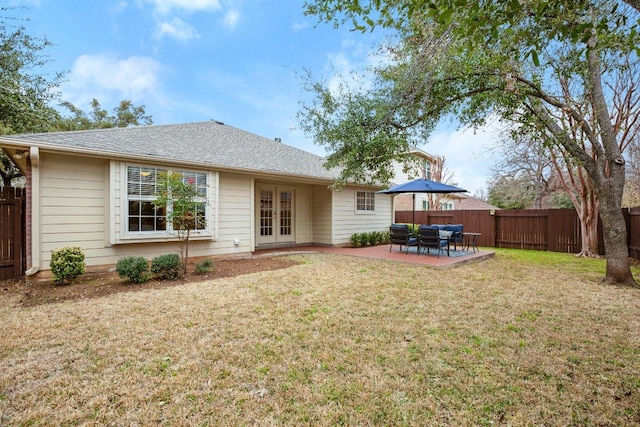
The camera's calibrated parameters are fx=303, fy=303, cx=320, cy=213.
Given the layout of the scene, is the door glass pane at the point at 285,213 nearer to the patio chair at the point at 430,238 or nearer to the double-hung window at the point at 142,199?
the double-hung window at the point at 142,199

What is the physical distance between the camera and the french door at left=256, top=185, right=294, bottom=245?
10984 millimetres

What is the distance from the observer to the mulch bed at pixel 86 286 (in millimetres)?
5023

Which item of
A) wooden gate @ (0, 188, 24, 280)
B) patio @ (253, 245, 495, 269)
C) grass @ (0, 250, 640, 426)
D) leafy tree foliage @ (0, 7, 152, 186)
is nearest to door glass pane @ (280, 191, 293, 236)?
patio @ (253, 245, 495, 269)

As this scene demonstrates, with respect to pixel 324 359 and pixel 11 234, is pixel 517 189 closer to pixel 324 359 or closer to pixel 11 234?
pixel 324 359

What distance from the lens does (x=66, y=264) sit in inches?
224

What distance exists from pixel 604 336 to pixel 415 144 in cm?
474

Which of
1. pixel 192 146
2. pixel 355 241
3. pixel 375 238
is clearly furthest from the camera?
pixel 375 238

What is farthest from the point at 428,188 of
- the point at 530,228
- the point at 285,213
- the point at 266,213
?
the point at 530,228

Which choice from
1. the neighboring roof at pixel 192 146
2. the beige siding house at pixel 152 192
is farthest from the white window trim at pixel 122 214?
the neighboring roof at pixel 192 146

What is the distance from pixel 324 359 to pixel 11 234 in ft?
24.1

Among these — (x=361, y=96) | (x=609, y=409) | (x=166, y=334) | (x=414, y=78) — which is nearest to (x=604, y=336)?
(x=609, y=409)

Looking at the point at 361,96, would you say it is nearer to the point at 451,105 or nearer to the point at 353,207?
the point at 451,105

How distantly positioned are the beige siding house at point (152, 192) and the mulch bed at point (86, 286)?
0.42 m

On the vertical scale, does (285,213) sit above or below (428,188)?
below
